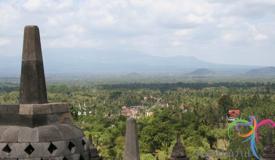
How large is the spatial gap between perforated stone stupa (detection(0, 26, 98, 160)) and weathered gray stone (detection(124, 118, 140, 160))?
0.93m

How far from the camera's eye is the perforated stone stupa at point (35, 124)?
853cm

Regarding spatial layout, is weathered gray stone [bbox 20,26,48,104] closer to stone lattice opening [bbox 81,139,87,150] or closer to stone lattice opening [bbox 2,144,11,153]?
stone lattice opening [bbox 2,144,11,153]

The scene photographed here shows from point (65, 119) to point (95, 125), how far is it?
73.2 metres

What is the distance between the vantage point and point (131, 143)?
10070 mm

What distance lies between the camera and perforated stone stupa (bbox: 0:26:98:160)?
336 inches

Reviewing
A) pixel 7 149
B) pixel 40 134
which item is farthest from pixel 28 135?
pixel 7 149

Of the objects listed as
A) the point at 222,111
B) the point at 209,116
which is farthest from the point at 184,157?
the point at 222,111

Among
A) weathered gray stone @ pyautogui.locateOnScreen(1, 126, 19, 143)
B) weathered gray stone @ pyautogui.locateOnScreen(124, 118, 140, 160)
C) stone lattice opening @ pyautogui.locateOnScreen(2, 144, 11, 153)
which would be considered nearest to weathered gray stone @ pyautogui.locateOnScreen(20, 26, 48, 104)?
weathered gray stone @ pyautogui.locateOnScreen(1, 126, 19, 143)

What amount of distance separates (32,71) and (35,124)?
3.94 ft

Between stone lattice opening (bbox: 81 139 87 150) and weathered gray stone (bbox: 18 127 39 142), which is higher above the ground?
→ weathered gray stone (bbox: 18 127 39 142)

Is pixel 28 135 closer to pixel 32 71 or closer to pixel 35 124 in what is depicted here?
pixel 35 124

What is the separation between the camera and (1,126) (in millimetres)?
9016

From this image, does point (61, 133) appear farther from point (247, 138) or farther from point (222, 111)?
point (222, 111)

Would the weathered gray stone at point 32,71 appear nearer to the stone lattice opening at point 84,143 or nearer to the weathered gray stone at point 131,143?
the stone lattice opening at point 84,143
